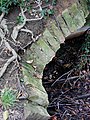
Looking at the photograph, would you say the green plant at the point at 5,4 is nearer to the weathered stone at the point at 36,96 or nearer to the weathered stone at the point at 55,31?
the weathered stone at the point at 55,31

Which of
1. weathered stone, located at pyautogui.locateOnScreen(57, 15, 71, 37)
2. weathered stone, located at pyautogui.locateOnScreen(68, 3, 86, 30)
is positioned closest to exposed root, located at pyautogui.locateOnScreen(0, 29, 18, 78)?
weathered stone, located at pyautogui.locateOnScreen(57, 15, 71, 37)

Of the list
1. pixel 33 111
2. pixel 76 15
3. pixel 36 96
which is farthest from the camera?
pixel 76 15

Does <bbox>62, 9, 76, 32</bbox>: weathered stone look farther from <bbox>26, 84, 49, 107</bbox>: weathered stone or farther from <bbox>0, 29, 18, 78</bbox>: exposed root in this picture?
<bbox>26, 84, 49, 107</bbox>: weathered stone

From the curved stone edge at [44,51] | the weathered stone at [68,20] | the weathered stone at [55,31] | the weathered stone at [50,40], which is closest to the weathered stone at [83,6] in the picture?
the curved stone edge at [44,51]

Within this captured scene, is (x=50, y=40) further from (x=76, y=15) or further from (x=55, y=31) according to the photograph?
(x=76, y=15)

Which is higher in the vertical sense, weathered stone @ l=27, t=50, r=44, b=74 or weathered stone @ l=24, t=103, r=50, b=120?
weathered stone @ l=27, t=50, r=44, b=74

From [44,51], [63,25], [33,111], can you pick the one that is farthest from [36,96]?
[63,25]

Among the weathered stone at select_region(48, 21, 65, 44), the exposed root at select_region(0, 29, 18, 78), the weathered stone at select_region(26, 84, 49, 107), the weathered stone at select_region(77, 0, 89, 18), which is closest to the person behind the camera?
the weathered stone at select_region(26, 84, 49, 107)

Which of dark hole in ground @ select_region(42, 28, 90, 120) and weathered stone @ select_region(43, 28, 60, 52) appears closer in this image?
weathered stone @ select_region(43, 28, 60, 52)
